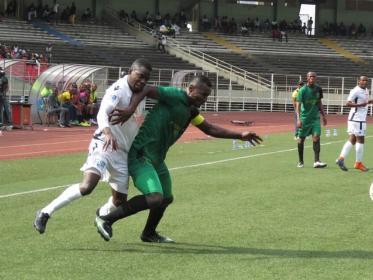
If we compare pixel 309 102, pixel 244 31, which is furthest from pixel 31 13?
pixel 309 102

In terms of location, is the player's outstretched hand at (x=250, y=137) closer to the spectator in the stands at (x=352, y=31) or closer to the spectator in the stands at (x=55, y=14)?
the spectator in the stands at (x=55, y=14)

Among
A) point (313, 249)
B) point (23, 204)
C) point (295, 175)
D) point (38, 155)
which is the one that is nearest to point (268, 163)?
point (295, 175)

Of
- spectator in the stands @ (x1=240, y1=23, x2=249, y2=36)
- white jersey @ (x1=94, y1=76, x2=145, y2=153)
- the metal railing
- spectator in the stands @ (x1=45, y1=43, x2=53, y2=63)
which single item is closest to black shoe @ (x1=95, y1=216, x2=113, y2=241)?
white jersey @ (x1=94, y1=76, x2=145, y2=153)

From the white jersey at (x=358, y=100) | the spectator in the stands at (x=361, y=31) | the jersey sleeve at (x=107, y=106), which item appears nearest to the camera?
the jersey sleeve at (x=107, y=106)

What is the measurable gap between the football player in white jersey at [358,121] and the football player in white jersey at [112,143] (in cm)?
912

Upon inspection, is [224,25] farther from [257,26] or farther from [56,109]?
[56,109]

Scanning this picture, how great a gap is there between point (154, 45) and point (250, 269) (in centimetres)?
4798

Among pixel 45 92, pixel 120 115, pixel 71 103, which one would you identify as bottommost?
pixel 71 103

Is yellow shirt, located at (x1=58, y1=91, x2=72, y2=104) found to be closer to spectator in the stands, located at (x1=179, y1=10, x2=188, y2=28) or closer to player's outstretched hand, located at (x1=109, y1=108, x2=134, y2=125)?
player's outstretched hand, located at (x1=109, y1=108, x2=134, y2=125)

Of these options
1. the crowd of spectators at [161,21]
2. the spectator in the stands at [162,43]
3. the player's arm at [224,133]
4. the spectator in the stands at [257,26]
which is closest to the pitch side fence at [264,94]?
the spectator in the stands at [162,43]

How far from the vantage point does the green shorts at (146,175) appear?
7320mm

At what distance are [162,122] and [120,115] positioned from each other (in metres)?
0.47

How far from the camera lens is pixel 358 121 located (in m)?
16.4

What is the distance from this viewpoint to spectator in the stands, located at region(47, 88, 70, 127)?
30.1 meters
